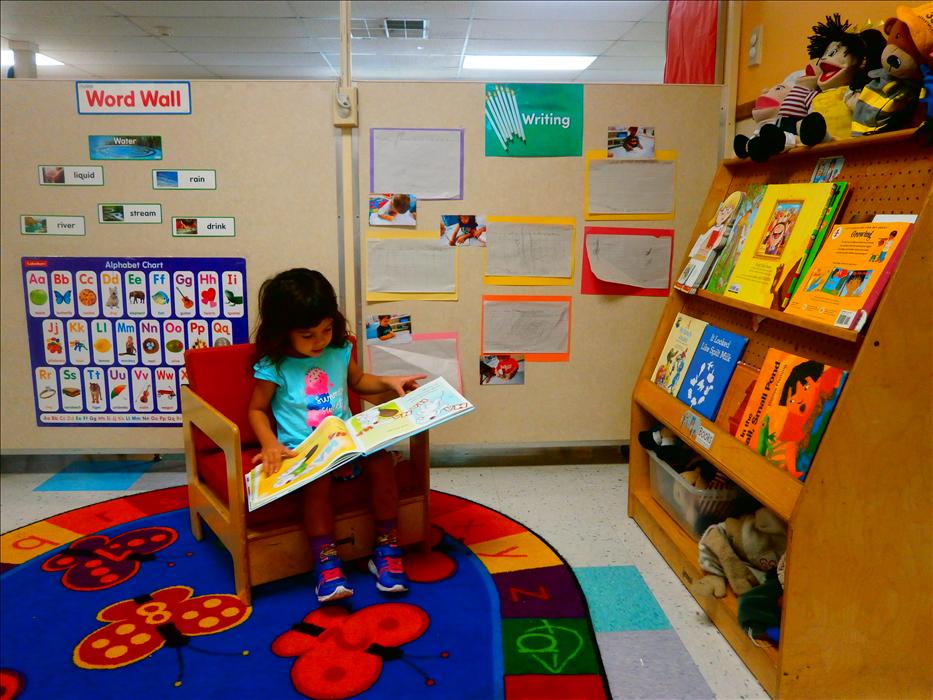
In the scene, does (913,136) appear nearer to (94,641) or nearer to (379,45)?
(94,641)

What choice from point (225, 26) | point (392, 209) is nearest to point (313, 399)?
point (392, 209)

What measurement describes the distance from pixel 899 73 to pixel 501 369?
1664 mm

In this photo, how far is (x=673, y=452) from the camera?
2.16 m

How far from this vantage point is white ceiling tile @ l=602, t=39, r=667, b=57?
684 cm

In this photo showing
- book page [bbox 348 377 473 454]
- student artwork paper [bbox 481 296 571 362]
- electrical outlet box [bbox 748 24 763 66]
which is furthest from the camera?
student artwork paper [bbox 481 296 571 362]

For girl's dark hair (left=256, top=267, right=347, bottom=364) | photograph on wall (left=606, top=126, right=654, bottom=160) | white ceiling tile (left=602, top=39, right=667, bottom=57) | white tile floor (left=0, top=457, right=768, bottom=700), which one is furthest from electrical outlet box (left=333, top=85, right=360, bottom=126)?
white ceiling tile (left=602, top=39, right=667, bottom=57)

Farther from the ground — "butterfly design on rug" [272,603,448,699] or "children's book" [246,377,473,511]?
"children's book" [246,377,473,511]

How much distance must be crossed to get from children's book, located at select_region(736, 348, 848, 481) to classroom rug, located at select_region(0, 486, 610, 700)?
25.2 inches

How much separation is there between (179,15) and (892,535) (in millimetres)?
6312

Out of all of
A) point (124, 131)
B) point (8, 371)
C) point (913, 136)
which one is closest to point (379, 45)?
point (124, 131)

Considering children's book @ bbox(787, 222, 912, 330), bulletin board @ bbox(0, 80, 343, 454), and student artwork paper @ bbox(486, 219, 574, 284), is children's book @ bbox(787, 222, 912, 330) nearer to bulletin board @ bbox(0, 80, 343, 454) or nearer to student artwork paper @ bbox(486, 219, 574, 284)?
student artwork paper @ bbox(486, 219, 574, 284)

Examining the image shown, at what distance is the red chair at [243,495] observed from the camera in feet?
6.00

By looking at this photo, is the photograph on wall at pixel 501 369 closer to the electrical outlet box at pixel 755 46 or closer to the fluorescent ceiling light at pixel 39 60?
the electrical outlet box at pixel 755 46

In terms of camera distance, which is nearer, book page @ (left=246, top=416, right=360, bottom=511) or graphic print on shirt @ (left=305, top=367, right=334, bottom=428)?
book page @ (left=246, top=416, right=360, bottom=511)
